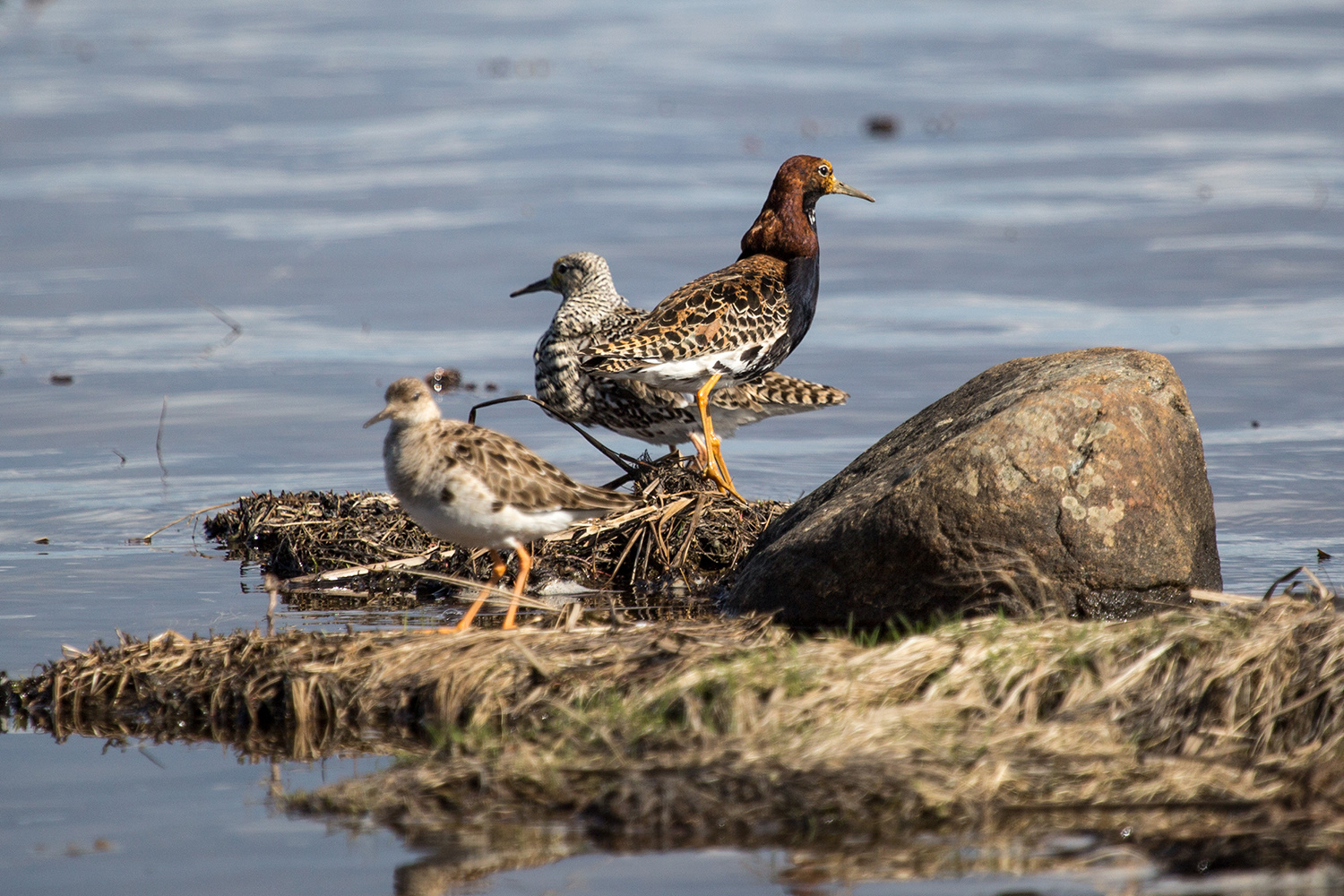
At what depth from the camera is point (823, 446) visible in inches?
458

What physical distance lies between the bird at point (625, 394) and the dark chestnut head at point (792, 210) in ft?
2.77

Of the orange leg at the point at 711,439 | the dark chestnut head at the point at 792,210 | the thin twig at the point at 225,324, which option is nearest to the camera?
the orange leg at the point at 711,439

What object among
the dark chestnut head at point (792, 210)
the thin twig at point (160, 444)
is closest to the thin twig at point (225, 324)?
the thin twig at point (160, 444)

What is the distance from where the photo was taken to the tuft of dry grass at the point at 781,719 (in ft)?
15.7

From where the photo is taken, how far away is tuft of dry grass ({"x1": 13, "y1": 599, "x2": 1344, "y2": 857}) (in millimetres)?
4781

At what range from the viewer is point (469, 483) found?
263 inches

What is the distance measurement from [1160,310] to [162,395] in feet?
28.8

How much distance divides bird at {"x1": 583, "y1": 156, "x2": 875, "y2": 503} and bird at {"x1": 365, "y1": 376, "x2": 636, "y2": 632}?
2.11m

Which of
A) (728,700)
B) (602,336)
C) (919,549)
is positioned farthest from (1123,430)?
(602,336)

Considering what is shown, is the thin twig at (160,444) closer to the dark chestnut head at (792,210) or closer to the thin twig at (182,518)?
the thin twig at (182,518)

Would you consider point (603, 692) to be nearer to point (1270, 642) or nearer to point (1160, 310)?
point (1270, 642)

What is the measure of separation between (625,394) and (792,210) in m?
1.71

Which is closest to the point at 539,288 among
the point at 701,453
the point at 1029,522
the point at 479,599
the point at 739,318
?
the point at 739,318

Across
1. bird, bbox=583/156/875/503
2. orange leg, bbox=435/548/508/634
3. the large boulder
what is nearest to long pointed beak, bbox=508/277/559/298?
bird, bbox=583/156/875/503
